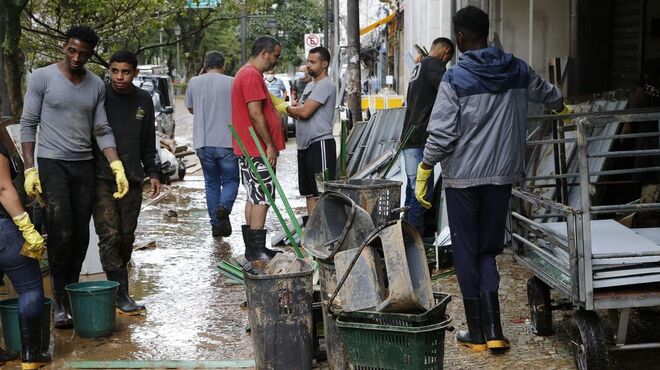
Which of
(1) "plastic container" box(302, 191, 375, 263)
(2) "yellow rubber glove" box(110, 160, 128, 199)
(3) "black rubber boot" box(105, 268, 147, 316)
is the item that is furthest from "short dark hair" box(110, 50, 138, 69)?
(1) "plastic container" box(302, 191, 375, 263)

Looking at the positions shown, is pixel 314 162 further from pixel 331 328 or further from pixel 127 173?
pixel 331 328

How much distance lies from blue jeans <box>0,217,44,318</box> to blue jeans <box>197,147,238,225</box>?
4764mm

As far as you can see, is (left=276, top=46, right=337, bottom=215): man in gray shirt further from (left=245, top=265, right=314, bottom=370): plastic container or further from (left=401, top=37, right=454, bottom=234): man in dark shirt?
(left=245, top=265, right=314, bottom=370): plastic container

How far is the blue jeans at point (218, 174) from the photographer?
1059 centimetres

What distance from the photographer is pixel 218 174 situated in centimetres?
1081

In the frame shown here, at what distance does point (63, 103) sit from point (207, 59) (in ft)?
15.6

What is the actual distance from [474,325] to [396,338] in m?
1.12

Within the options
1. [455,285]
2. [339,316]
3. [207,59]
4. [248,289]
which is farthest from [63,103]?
[207,59]

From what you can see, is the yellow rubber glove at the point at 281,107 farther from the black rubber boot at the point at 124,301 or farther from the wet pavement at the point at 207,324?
the black rubber boot at the point at 124,301

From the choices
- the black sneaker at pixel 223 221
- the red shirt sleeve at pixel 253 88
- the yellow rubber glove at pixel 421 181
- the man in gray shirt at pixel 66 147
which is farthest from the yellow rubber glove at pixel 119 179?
the black sneaker at pixel 223 221

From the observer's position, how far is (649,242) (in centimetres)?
561

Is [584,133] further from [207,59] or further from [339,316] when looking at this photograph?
[207,59]

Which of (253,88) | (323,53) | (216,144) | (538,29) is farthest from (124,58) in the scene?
(538,29)

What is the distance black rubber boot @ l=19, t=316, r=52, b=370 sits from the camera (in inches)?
226
